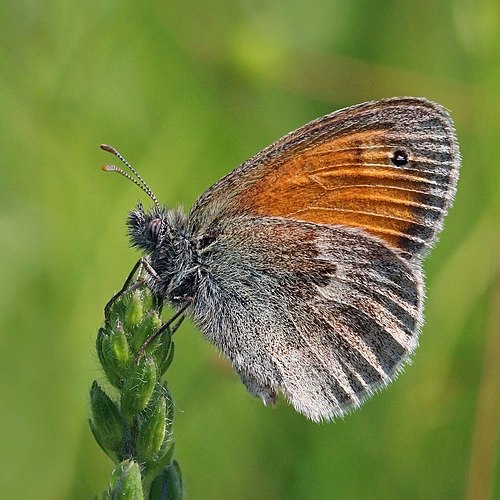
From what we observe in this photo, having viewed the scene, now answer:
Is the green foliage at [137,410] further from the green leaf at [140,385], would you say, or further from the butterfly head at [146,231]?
the butterfly head at [146,231]

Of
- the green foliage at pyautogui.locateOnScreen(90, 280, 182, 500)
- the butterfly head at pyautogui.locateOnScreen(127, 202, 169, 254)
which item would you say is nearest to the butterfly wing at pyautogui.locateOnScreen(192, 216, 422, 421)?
the butterfly head at pyautogui.locateOnScreen(127, 202, 169, 254)

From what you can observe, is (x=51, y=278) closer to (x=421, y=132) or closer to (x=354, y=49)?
(x=421, y=132)

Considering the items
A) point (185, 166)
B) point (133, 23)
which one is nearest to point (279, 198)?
point (185, 166)

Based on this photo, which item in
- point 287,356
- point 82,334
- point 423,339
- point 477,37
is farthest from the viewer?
point 477,37

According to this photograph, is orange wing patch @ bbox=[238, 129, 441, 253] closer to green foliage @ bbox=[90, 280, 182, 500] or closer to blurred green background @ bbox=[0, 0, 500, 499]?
blurred green background @ bbox=[0, 0, 500, 499]

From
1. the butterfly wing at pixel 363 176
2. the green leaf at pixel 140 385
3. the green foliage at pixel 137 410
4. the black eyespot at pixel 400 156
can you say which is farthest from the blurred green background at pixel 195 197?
the green leaf at pixel 140 385

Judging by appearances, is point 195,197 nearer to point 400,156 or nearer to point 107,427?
point 400,156
